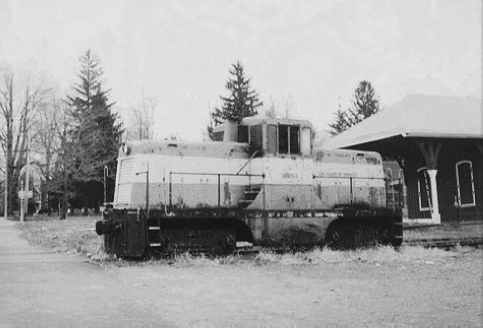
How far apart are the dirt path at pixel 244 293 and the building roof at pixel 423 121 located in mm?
9989

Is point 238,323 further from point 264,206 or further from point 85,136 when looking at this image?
point 85,136

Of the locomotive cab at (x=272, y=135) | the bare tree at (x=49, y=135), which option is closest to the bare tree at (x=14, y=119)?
the bare tree at (x=49, y=135)

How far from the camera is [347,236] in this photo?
12.6m

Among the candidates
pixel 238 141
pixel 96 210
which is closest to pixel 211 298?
pixel 238 141

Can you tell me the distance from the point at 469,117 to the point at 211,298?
19784 mm

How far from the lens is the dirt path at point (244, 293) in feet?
17.4

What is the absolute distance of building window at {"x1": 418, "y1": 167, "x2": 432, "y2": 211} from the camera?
75.5ft

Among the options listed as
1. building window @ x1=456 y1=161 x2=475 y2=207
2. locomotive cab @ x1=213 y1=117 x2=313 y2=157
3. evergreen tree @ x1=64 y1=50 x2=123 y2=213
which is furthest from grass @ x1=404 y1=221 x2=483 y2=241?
evergreen tree @ x1=64 y1=50 x2=123 y2=213

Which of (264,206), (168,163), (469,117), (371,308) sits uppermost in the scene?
(469,117)

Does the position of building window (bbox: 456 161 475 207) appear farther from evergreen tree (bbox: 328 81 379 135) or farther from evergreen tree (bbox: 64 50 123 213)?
evergreen tree (bbox: 328 81 379 135)

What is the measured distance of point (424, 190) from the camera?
919 inches

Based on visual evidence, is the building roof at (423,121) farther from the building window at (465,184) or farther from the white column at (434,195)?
the building window at (465,184)

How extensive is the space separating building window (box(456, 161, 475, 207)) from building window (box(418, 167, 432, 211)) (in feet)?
→ 4.12

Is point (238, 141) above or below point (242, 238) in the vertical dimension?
above
